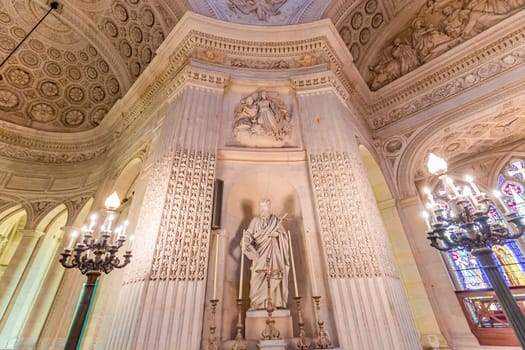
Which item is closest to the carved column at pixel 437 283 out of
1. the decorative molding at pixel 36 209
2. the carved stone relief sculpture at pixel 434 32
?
the carved stone relief sculpture at pixel 434 32

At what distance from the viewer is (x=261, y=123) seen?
5258mm

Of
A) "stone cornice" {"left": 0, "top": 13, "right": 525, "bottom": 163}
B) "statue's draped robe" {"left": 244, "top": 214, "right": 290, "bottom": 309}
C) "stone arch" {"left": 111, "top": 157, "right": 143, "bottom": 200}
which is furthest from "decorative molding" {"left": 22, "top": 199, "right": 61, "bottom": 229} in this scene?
"statue's draped robe" {"left": 244, "top": 214, "right": 290, "bottom": 309}

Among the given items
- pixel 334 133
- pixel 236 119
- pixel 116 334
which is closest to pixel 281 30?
pixel 236 119

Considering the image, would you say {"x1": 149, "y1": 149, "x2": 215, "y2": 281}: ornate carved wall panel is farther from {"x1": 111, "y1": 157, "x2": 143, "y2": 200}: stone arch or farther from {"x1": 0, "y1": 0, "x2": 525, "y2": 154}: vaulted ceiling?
{"x1": 0, "y1": 0, "x2": 525, "y2": 154}: vaulted ceiling

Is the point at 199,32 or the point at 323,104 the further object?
the point at 199,32

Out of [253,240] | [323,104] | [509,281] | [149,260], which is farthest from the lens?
[509,281]

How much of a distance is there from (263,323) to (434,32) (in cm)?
933

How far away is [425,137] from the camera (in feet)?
22.7

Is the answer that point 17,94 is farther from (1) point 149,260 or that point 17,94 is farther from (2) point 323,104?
(2) point 323,104

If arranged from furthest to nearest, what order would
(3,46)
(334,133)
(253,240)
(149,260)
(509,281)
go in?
(3,46) < (509,281) < (334,133) < (253,240) < (149,260)

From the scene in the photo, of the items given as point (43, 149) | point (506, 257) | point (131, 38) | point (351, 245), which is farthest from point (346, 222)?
point (43, 149)

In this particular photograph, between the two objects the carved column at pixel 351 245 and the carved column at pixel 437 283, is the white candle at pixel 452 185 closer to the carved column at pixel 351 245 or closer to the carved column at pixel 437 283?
the carved column at pixel 351 245

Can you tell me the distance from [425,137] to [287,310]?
20.1ft

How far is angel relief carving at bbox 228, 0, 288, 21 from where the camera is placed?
23.5ft
